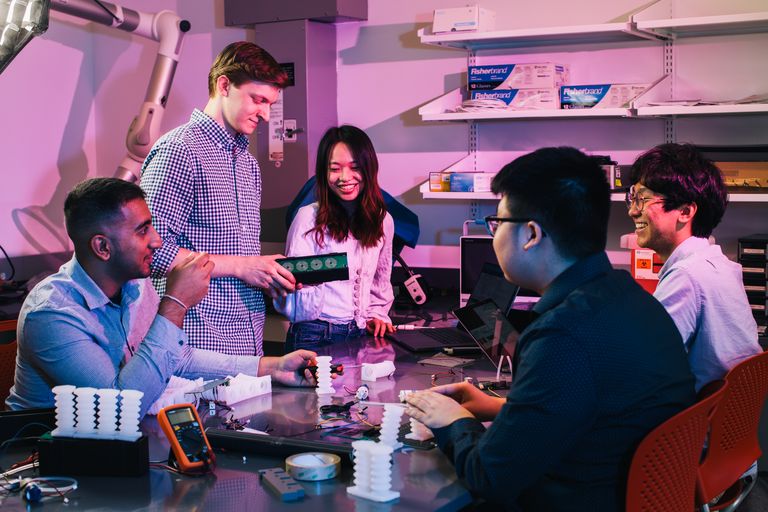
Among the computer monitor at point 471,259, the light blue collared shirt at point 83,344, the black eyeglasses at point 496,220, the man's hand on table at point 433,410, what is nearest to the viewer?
the black eyeglasses at point 496,220

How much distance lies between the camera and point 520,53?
403cm

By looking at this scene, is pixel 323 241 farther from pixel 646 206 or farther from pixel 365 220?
pixel 646 206

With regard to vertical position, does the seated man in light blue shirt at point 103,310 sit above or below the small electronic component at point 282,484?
above

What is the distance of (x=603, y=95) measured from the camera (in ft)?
11.9

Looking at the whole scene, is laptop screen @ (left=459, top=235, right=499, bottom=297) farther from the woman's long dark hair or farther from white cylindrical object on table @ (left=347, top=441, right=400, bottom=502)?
white cylindrical object on table @ (left=347, top=441, right=400, bottom=502)

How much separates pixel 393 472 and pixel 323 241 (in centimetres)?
151

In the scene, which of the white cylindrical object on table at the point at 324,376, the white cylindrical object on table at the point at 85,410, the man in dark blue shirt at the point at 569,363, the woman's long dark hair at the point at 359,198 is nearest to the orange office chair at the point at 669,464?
the man in dark blue shirt at the point at 569,363

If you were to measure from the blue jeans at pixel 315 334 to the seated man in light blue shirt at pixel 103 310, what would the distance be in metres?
0.84

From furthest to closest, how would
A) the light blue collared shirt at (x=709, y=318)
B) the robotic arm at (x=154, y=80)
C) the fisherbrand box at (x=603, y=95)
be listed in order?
the robotic arm at (x=154, y=80) → the fisherbrand box at (x=603, y=95) → the light blue collared shirt at (x=709, y=318)

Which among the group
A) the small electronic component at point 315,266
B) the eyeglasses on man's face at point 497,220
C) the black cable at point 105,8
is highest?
the black cable at point 105,8

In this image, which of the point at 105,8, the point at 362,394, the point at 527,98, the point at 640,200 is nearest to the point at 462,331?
the point at 640,200

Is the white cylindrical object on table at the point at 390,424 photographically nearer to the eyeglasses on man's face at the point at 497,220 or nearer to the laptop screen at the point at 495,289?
the eyeglasses on man's face at the point at 497,220

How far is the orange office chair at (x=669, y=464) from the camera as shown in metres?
1.57

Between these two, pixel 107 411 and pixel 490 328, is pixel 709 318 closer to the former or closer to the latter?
pixel 490 328
